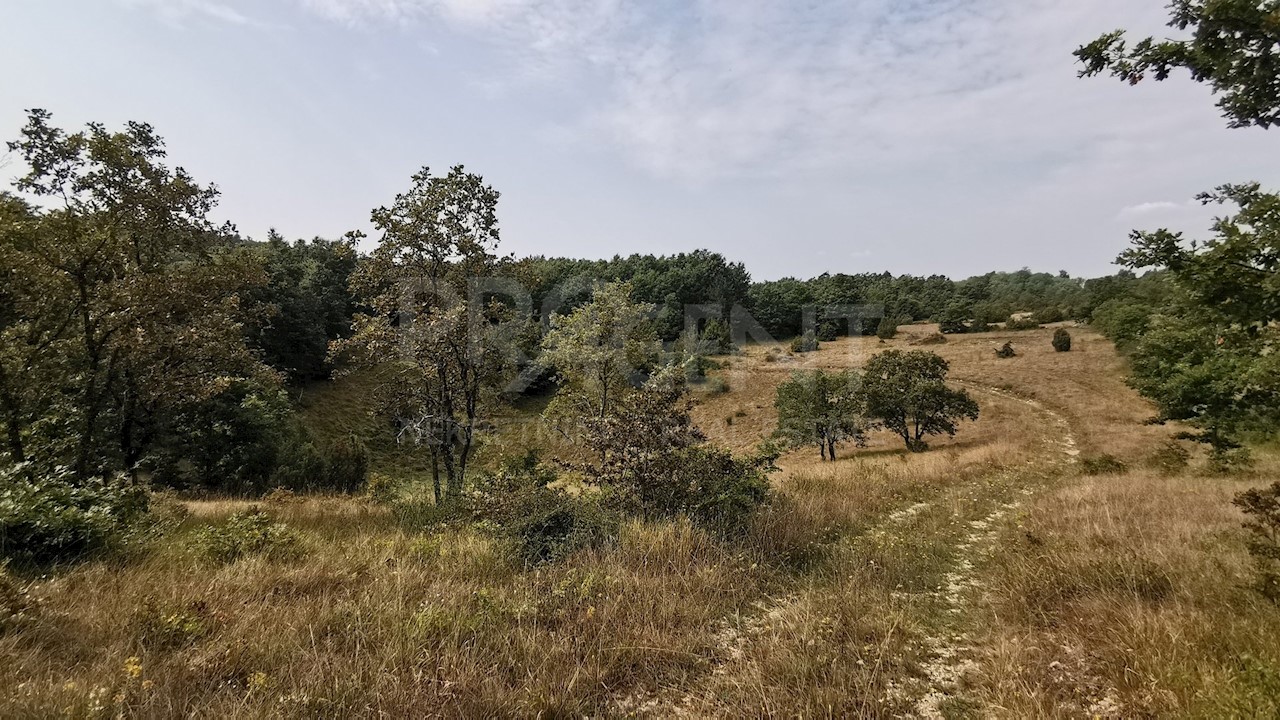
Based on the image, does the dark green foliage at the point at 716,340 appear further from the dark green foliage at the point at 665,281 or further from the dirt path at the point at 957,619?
the dirt path at the point at 957,619

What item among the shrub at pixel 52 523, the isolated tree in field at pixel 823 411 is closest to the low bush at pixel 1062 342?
the isolated tree in field at pixel 823 411

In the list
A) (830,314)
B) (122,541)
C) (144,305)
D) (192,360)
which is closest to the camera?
(122,541)

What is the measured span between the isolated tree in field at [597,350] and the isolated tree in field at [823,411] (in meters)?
15.4

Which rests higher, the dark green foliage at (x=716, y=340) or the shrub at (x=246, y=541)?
the dark green foliage at (x=716, y=340)

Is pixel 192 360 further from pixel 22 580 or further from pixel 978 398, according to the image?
pixel 978 398

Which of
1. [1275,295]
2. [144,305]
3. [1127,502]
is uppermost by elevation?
[144,305]

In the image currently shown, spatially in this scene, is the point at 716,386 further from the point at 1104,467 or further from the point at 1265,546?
the point at 1265,546

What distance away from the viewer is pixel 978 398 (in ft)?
130

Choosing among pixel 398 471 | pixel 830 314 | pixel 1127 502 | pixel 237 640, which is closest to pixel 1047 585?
pixel 1127 502

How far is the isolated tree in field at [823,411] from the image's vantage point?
2968 cm

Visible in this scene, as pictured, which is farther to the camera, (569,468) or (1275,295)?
(569,468)

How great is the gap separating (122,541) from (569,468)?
5853 millimetres

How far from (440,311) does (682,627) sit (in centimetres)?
994

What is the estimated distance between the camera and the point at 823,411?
30266 millimetres
